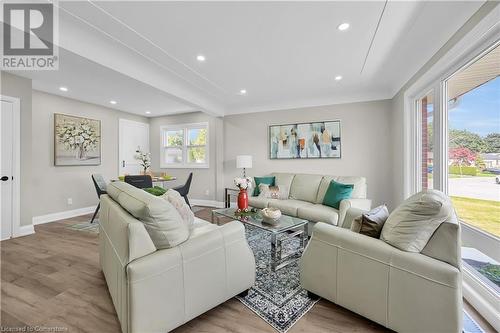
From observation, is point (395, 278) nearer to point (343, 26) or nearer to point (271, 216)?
point (271, 216)

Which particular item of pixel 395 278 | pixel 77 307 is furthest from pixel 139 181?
pixel 395 278

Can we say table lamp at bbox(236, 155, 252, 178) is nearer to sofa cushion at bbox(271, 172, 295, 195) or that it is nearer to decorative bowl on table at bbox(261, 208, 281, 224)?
sofa cushion at bbox(271, 172, 295, 195)

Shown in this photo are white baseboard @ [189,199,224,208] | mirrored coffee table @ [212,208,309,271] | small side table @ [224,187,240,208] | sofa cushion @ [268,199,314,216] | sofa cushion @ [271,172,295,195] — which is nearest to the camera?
mirrored coffee table @ [212,208,309,271]

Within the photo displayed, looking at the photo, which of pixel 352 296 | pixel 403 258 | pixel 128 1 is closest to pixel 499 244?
pixel 403 258

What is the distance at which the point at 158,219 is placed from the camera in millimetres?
1479

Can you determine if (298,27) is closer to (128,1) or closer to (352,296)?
(128,1)

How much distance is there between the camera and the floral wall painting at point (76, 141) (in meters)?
4.38

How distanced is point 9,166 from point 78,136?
154cm

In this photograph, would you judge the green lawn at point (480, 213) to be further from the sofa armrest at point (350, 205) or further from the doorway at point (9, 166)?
the doorway at point (9, 166)

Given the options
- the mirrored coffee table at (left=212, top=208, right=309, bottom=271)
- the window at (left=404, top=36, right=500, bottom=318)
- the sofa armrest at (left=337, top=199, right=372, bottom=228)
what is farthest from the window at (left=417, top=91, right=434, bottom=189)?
the mirrored coffee table at (left=212, top=208, right=309, bottom=271)

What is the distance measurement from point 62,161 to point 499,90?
6.41 m

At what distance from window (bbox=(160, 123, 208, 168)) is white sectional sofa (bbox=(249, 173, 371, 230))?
2.30m

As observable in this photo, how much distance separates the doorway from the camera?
321 centimetres

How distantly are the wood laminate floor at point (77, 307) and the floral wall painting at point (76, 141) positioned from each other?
2.28m
